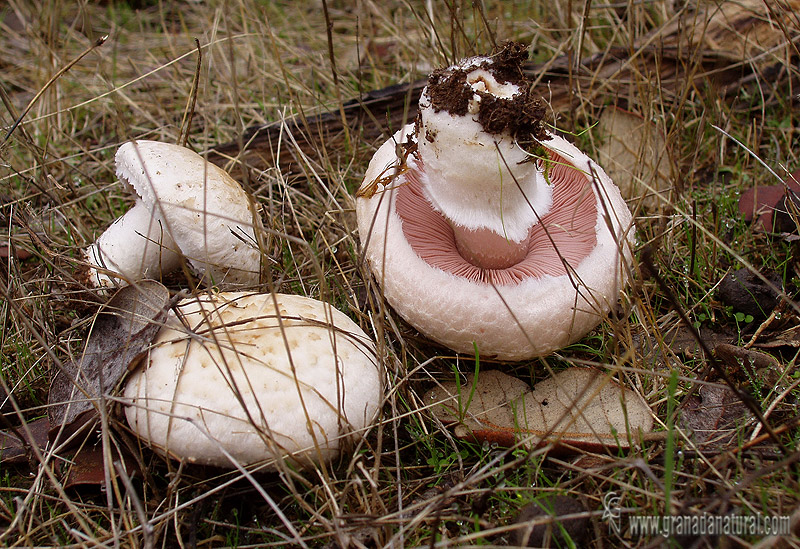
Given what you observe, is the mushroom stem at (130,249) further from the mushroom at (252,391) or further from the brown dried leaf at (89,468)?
the brown dried leaf at (89,468)

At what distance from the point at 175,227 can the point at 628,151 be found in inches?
90.1

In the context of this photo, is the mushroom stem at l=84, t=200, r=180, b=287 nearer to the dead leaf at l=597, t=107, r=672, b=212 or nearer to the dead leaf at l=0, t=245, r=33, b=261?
the dead leaf at l=0, t=245, r=33, b=261

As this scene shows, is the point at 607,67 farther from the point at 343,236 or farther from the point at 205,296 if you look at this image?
the point at 205,296

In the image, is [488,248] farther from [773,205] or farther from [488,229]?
[773,205]

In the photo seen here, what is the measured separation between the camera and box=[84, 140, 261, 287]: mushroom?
229cm

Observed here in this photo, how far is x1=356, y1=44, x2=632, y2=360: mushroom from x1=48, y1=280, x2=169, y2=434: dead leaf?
79 centimetres

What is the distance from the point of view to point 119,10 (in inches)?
205

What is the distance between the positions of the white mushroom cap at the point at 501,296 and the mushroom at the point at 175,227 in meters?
0.57

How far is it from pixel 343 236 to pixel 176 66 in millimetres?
1949

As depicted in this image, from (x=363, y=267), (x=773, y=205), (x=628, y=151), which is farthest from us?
(x=628, y=151)

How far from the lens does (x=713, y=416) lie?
2123 mm

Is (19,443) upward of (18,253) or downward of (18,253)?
downward
